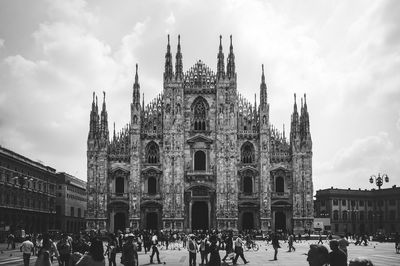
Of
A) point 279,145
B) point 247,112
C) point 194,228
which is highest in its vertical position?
point 247,112

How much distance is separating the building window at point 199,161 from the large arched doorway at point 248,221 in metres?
7.69

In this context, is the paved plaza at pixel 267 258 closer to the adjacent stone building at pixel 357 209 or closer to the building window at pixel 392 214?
the adjacent stone building at pixel 357 209

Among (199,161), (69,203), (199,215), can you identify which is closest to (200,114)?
(199,161)

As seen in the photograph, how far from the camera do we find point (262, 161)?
6569 centimetres

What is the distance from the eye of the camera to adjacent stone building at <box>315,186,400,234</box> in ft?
322

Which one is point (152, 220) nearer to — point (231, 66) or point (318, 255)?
point (231, 66)

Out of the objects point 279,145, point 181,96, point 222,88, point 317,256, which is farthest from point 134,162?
point 317,256

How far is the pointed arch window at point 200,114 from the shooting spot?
220 ft

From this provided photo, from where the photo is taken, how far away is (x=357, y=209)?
330ft

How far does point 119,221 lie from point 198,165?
38.8 ft

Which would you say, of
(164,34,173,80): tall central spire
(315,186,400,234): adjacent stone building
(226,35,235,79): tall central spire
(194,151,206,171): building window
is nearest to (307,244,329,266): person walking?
(194,151,206,171): building window

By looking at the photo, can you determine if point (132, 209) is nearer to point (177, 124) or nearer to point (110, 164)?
point (110, 164)

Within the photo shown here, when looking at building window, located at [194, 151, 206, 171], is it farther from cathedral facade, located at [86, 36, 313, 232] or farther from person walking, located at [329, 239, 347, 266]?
person walking, located at [329, 239, 347, 266]

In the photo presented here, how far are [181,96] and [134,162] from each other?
992 cm
